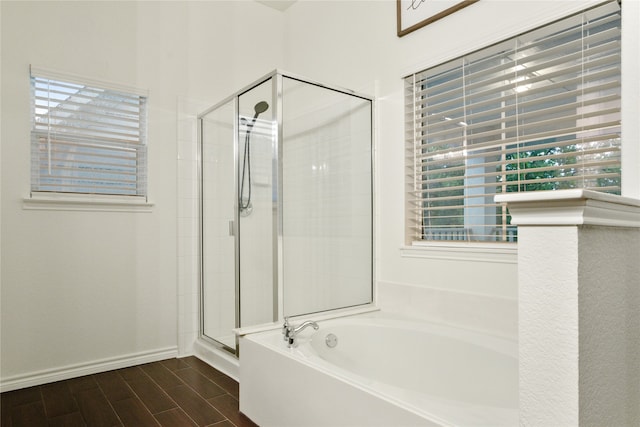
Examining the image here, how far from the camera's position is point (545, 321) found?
2.58 ft

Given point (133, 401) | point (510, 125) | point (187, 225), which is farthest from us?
point (187, 225)

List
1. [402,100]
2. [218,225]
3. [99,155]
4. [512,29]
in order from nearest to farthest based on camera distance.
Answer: [512,29]
[402,100]
[99,155]
[218,225]

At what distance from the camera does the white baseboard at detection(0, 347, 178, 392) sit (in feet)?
7.89

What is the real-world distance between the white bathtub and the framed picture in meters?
1.69

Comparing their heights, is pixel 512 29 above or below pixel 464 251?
above

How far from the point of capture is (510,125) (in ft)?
6.86

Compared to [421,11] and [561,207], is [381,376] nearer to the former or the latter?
[561,207]

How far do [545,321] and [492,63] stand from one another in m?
1.73

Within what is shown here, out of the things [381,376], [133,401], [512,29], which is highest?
[512,29]

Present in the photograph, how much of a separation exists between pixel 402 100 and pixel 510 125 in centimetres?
65

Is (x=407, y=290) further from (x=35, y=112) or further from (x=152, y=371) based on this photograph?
(x=35, y=112)

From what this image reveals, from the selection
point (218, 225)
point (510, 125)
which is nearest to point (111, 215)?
point (218, 225)

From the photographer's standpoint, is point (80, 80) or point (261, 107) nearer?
point (261, 107)

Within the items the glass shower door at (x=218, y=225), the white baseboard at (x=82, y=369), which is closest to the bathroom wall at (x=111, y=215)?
the white baseboard at (x=82, y=369)
